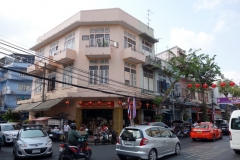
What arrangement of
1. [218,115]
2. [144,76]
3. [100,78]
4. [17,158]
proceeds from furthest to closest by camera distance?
[218,115], [144,76], [100,78], [17,158]

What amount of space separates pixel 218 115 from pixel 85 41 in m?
36.8

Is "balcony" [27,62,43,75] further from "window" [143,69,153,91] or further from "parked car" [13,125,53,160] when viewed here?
"parked car" [13,125,53,160]

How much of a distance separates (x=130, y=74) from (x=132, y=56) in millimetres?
2105

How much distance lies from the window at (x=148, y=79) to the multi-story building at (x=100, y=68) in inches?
4.6

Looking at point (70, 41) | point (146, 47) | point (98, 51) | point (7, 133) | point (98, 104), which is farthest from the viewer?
point (146, 47)

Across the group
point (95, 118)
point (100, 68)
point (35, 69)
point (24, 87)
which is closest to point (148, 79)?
point (100, 68)

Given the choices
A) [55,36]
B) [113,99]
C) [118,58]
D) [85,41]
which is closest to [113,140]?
[113,99]

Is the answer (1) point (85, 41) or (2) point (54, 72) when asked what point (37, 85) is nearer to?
(2) point (54, 72)

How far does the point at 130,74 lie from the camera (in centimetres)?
2091

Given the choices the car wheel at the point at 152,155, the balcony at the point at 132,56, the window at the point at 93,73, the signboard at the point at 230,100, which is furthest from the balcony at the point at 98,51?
the signboard at the point at 230,100

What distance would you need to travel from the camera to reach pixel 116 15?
2033 centimetres

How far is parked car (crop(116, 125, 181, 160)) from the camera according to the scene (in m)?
8.16

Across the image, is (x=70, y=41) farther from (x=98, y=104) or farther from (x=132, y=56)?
(x=98, y=104)

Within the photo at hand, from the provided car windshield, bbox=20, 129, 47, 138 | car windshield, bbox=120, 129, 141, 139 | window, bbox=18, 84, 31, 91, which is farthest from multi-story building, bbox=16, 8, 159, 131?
window, bbox=18, 84, 31, 91
